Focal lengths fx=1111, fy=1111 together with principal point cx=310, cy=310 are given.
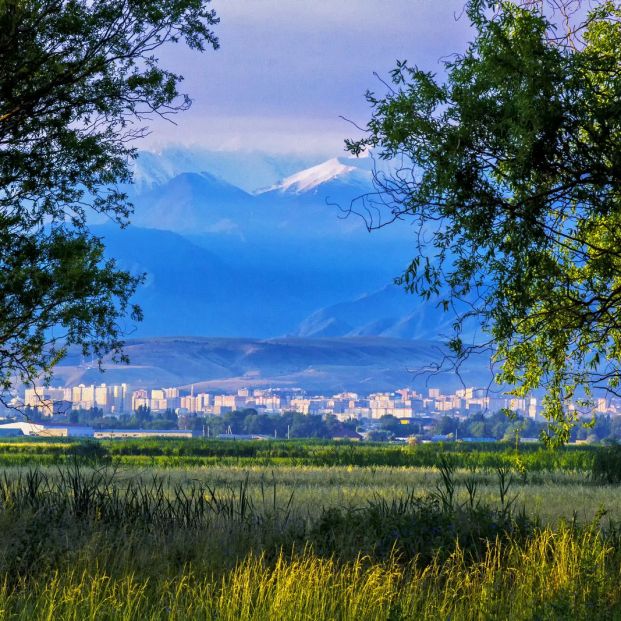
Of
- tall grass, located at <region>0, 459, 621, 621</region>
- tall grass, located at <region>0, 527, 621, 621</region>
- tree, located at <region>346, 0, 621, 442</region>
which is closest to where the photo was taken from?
tall grass, located at <region>0, 527, 621, 621</region>

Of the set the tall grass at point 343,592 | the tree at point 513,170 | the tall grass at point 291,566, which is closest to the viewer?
the tall grass at point 343,592

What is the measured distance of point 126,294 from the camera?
2197 centimetres

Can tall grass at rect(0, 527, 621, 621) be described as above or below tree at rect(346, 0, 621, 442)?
below

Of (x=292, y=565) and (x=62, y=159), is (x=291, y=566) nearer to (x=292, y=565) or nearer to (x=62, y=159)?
(x=292, y=565)

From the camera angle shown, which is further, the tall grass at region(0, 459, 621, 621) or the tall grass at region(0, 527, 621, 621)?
the tall grass at region(0, 459, 621, 621)

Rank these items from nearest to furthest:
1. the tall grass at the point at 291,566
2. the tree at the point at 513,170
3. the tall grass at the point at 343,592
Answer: the tall grass at the point at 343,592, the tall grass at the point at 291,566, the tree at the point at 513,170

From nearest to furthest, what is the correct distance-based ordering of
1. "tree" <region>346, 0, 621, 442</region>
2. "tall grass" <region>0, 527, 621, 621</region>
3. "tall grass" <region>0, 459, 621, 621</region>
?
"tall grass" <region>0, 527, 621, 621</region>, "tall grass" <region>0, 459, 621, 621</region>, "tree" <region>346, 0, 621, 442</region>

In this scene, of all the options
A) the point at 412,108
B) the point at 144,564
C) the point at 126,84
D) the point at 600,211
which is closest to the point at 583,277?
the point at 600,211

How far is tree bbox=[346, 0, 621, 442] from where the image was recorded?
16.1 meters

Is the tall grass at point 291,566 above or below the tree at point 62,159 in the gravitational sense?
below

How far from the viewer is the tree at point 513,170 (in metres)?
16.1

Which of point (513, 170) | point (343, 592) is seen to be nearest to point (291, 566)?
point (343, 592)

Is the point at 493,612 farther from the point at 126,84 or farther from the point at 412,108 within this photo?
the point at 126,84

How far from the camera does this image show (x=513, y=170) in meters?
16.5
